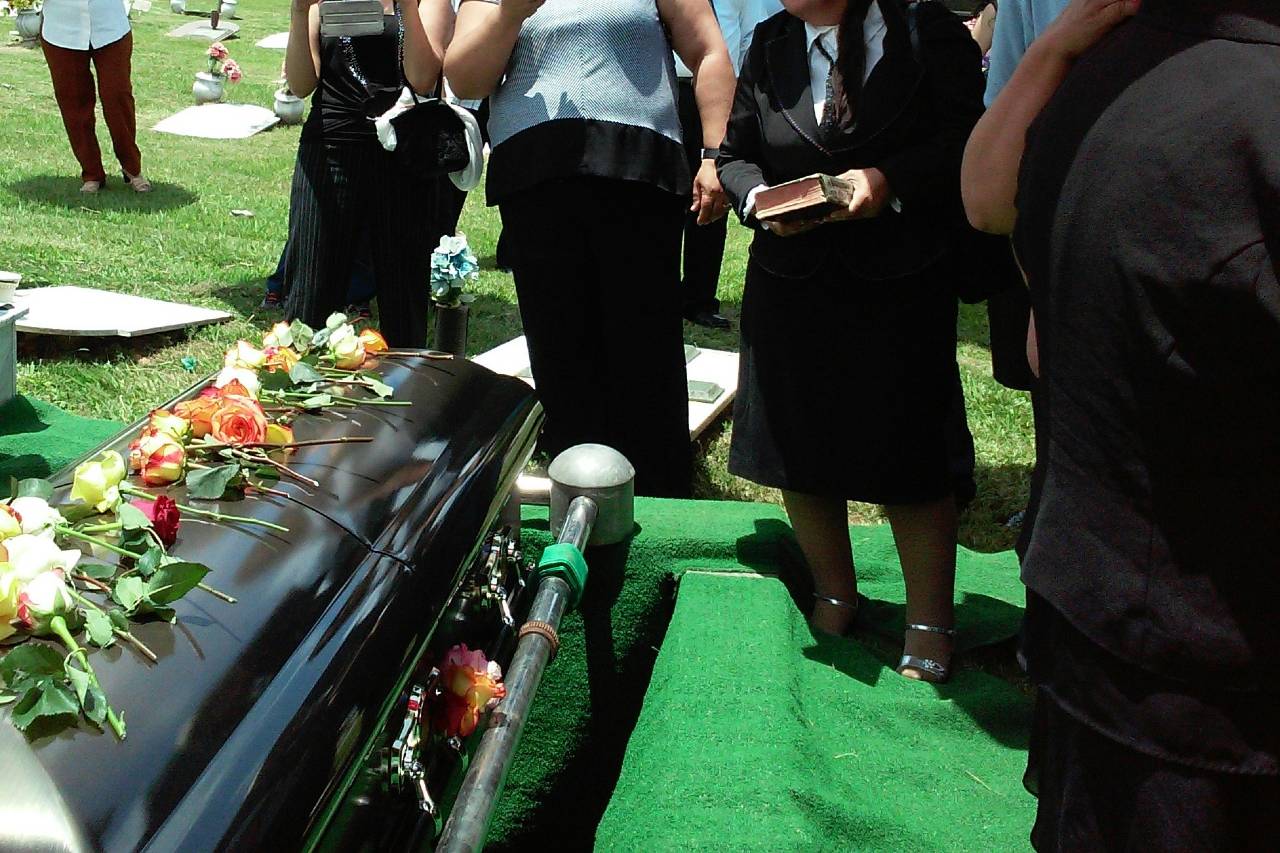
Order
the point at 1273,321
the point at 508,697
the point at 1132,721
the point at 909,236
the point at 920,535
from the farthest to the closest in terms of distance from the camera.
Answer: the point at 920,535, the point at 909,236, the point at 508,697, the point at 1132,721, the point at 1273,321

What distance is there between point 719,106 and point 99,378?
2.71m

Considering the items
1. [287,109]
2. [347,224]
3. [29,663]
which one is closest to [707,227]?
[347,224]

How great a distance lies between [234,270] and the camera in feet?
20.6

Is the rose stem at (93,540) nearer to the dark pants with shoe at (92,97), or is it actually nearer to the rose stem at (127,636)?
the rose stem at (127,636)

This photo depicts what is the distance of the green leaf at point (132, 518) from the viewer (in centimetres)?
129

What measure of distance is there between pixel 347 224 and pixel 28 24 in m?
14.4

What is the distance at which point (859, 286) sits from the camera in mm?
2289

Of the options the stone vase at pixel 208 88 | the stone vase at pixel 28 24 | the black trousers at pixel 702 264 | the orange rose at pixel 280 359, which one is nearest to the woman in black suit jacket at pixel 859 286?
the orange rose at pixel 280 359

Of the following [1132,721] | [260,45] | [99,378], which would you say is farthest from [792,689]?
[260,45]

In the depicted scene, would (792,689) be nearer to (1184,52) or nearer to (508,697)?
(508,697)

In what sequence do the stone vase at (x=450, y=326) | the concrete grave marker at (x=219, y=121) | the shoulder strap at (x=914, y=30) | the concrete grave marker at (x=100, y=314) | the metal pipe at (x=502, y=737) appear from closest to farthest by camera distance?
the metal pipe at (x=502, y=737) → the shoulder strap at (x=914, y=30) → the stone vase at (x=450, y=326) → the concrete grave marker at (x=100, y=314) → the concrete grave marker at (x=219, y=121)

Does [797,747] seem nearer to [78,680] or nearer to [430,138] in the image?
[78,680]

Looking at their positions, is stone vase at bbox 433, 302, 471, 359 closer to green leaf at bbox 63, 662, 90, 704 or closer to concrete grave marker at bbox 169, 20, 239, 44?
green leaf at bbox 63, 662, 90, 704

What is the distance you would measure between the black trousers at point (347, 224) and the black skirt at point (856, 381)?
167 centimetres
